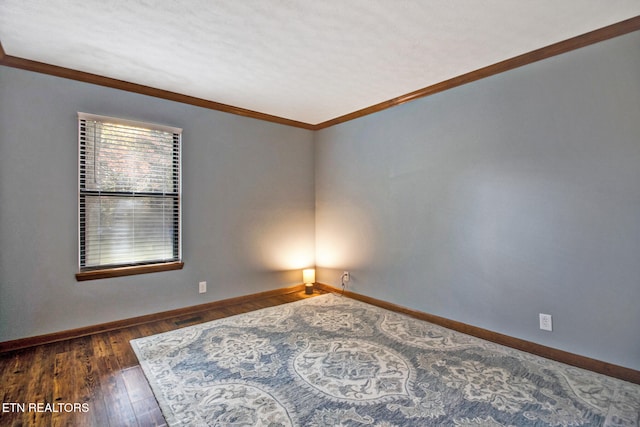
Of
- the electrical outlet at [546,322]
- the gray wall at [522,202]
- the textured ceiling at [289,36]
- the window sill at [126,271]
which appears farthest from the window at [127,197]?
the electrical outlet at [546,322]

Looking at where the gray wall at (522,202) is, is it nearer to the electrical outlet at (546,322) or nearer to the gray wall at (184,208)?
the electrical outlet at (546,322)

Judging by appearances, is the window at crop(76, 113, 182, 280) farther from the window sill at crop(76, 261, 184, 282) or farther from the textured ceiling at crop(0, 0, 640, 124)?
the textured ceiling at crop(0, 0, 640, 124)

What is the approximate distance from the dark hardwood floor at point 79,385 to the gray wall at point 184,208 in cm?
31

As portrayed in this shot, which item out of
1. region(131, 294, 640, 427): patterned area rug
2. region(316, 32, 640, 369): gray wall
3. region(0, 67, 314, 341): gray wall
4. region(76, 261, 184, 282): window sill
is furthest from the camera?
region(76, 261, 184, 282): window sill

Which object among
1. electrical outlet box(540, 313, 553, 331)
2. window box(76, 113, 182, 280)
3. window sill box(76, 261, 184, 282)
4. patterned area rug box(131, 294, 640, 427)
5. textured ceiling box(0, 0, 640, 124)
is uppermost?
textured ceiling box(0, 0, 640, 124)

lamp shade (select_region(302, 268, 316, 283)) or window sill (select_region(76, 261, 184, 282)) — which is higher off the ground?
window sill (select_region(76, 261, 184, 282))

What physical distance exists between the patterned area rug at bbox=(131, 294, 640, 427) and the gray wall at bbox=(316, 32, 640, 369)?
38 cm

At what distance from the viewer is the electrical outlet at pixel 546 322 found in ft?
8.28

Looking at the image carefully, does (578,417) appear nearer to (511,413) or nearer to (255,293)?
(511,413)

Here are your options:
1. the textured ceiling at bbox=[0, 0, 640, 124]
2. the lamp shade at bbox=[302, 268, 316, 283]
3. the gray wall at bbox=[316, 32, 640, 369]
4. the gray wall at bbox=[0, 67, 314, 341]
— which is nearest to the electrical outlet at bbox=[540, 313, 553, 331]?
the gray wall at bbox=[316, 32, 640, 369]

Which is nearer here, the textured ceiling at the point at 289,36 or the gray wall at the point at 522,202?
the textured ceiling at the point at 289,36

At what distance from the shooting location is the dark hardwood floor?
183 cm

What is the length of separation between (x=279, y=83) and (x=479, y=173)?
2.09m

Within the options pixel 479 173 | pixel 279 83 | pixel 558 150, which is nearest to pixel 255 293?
pixel 279 83
